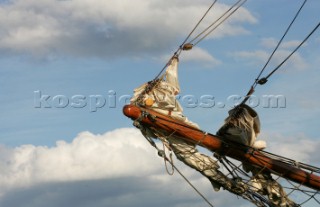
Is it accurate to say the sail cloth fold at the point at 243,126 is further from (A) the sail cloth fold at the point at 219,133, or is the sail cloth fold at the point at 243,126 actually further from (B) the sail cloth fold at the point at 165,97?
(B) the sail cloth fold at the point at 165,97

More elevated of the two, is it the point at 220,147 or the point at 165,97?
the point at 165,97

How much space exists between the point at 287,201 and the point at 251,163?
1.43 metres

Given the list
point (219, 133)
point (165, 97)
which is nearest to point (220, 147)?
point (219, 133)

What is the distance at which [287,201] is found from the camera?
75.3ft

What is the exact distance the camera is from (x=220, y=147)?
894 inches

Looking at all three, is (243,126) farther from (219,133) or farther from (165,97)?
(165,97)

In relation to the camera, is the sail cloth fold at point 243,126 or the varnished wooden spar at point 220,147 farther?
the sail cloth fold at point 243,126

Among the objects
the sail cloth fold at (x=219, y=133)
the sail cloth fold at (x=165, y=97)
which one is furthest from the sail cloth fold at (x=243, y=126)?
the sail cloth fold at (x=165, y=97)

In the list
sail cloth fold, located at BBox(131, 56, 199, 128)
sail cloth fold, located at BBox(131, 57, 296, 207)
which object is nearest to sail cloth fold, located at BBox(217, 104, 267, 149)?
sail cloth fold, located at BBox(131, 57, 296, 207)

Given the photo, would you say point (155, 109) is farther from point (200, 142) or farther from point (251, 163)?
point (251, 163)

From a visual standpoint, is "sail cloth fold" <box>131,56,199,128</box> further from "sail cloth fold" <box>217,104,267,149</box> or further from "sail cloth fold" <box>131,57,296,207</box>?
"sail cloth fold" <box>217,104,267,149</box>

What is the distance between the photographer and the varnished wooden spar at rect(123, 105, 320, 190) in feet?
72.6

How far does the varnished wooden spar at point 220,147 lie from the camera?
22.1 metres

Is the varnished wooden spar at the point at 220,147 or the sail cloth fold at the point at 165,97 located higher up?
the sail cloth fold at the point at 165,97
